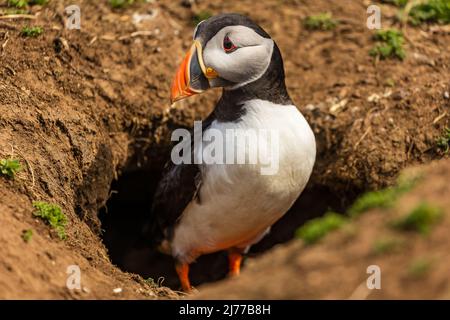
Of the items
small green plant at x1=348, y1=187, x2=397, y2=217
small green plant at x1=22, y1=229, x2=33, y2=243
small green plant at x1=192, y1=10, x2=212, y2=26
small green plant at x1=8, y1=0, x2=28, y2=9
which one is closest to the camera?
small green plant at x1=348, y1=187, x2=397, y2=217

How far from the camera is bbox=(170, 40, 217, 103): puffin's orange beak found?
22.7 ft

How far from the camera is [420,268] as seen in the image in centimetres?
470

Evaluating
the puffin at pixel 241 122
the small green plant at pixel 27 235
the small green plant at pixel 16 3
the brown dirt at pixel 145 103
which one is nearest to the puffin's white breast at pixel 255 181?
the puffin at pixel 241 122

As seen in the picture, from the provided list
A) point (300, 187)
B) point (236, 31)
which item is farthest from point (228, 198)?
point (236, 31)

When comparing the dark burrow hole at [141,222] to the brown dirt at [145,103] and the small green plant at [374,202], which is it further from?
the small green plant at [374,202]

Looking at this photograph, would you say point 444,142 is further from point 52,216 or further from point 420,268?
point 52,216

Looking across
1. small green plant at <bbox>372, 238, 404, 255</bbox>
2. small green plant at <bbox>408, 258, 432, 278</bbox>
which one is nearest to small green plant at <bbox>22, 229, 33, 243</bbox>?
small green plant at <bbox>372, 238, 404, 255</bbox>

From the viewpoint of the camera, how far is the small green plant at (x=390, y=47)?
31.0 ft

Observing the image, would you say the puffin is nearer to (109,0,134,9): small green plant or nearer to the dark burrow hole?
the dark burrow hole

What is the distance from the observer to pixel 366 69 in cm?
938

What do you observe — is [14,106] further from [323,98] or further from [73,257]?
A: [323,98]

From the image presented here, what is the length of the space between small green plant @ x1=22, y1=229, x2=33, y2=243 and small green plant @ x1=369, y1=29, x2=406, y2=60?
505 cm
